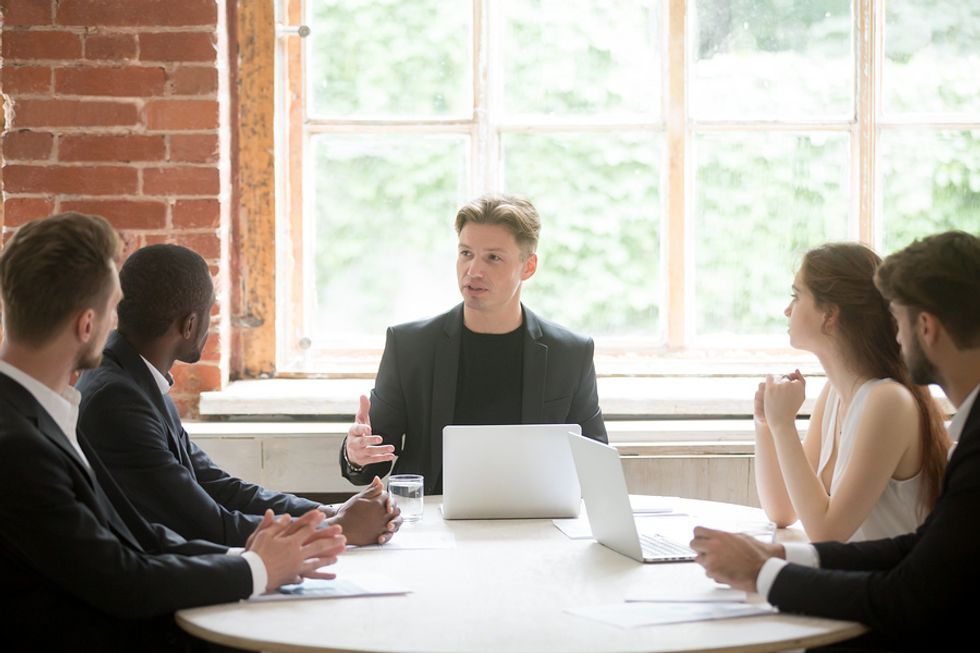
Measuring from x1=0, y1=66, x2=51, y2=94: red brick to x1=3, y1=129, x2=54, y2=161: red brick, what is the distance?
13 cm

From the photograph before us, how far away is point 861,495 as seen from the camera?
222 centimetres

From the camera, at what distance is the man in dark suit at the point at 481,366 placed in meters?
3.12

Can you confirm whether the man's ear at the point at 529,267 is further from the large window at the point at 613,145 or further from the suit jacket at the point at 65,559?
the suit jacket at the point at 65,559

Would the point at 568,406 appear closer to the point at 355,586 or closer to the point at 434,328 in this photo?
the point at 434,328

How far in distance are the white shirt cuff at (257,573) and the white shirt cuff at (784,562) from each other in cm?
82

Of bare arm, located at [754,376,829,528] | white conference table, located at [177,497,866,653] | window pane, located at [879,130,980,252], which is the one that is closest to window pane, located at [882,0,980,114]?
window pane, located at [879,130,980,252]

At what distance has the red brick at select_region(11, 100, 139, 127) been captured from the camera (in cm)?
354

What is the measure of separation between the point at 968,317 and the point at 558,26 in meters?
2.34

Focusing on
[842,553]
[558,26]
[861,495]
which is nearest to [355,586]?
[842,553]

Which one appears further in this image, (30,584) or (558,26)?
(558,26)

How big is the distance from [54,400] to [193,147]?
190cm

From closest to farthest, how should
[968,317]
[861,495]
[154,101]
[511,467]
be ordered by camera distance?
[968,317], [861,495], [511,467], [154,101]

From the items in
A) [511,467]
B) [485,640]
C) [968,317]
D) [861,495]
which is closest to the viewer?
[485,640]

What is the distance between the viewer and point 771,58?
12.8ft
